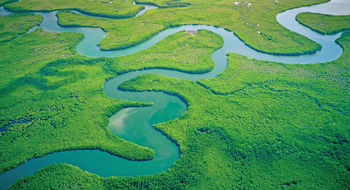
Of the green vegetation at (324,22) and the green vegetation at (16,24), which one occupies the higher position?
the green vegetation at (324,22)

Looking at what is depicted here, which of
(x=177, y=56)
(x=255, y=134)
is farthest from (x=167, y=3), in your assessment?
(x=255, y=134)

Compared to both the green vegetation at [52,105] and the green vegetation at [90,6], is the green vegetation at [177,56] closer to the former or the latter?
the green vegetation at [52,105]

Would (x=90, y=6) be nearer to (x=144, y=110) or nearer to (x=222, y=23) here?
(x=222, y=23)

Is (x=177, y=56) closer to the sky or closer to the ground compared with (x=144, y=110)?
closer to the sky

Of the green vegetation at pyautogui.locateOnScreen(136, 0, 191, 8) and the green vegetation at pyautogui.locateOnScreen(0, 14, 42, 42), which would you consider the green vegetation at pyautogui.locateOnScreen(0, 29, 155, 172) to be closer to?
the green vegetation at pyautogui.locateOnScreen(0, 14, 42, 42)

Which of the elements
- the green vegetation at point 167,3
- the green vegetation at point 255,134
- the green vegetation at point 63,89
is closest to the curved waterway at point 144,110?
the green vegetation at point 63,89

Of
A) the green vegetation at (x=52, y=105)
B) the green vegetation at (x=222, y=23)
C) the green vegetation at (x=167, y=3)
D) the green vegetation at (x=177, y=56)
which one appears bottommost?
the green vegetation at (x=52, y=105)

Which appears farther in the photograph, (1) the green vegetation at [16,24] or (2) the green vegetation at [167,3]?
(2) the green vegetation at [167,3]
